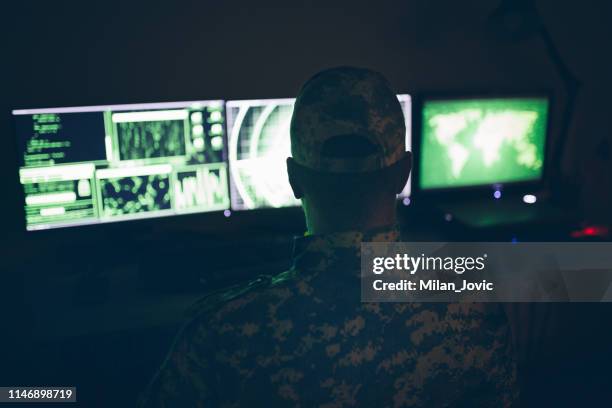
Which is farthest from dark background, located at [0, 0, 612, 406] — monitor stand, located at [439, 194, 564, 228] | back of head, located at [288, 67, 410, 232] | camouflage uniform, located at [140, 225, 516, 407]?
back of head, located at [288, 67, 410, 232]

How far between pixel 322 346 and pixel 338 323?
0.04 m

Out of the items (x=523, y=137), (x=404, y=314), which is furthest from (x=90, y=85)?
(x=523, y=137)

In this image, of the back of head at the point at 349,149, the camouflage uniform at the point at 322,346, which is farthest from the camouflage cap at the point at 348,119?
the camouflage uniform at the point at 322,346

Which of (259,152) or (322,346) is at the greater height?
(259,152)

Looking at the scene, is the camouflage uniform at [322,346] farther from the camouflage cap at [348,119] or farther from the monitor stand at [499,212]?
the monitor stand at [499,212]

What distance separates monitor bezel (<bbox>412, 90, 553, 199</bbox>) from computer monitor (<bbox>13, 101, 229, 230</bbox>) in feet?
2.42

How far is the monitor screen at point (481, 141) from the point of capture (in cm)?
212

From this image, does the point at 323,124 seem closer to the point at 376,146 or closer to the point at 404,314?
the point at 376,146

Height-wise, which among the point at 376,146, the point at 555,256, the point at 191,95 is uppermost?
the point at 191,95

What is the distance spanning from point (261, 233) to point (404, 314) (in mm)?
1213

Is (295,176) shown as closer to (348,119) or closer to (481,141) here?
(348,119)

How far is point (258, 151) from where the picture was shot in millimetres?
1946

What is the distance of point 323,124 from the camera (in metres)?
0.91

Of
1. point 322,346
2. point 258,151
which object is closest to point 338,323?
point 322,346
